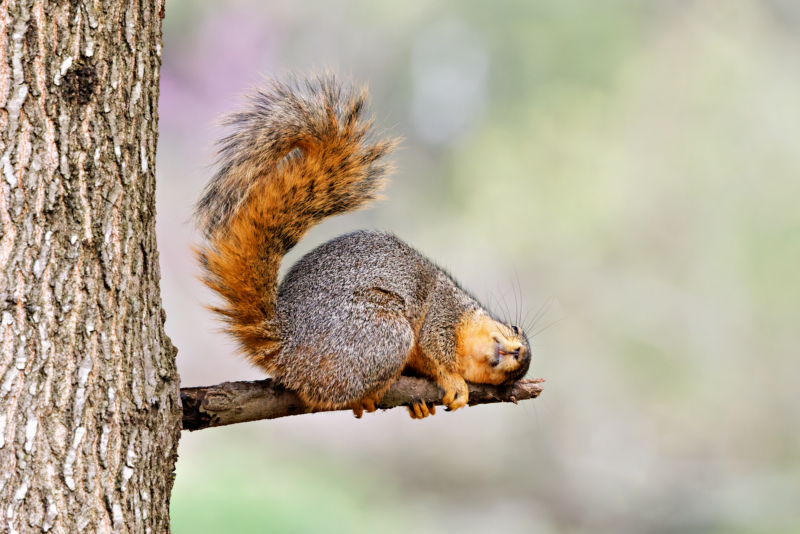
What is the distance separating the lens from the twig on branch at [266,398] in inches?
48.7

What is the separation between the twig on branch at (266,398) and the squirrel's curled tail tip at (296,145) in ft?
1.13

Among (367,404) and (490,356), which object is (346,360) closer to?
(367,404)

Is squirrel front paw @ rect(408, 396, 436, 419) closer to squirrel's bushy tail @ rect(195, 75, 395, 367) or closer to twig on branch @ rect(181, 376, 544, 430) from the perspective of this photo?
twig on branch @ rect(181, 376, 544, 430)

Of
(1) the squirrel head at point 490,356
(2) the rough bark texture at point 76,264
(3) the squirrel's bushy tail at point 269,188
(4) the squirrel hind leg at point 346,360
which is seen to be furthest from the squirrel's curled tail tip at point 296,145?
(1) the squirrel head at point 490,356

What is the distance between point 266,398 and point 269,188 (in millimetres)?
434

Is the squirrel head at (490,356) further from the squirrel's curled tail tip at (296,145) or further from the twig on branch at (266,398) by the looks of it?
the squirrel's curled tail tip at (296,145)

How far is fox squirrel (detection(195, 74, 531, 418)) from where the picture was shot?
1376 mm

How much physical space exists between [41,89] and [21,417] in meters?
0.43

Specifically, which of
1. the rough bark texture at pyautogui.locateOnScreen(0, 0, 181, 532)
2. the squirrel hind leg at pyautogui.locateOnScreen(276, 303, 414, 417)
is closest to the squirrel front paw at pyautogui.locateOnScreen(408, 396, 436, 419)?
the squirrel hind leg at pyautogui.locateOnScreen(276, 303, 414, 417)

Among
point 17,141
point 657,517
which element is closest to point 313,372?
point 17,141

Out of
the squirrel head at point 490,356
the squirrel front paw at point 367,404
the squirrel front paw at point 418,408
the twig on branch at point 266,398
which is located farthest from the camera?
the squirrel head at point 490,356

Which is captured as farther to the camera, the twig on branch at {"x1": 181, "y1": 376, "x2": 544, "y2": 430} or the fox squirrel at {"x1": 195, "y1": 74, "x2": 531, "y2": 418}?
the fox squirrel at {"x1": 195, "y1": 74, "x2": 531, "y2": 418}

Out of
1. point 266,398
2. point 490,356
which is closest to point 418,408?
point 490,356

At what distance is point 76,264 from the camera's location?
93cm
